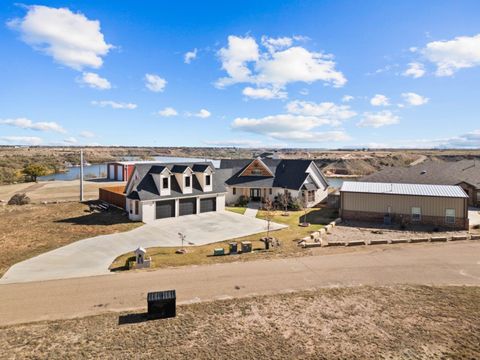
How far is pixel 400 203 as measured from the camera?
29172 mm

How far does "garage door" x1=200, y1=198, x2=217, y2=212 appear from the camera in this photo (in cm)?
3359

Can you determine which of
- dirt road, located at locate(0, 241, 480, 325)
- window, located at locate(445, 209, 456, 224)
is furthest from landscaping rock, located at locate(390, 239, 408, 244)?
window, located at locate(445, 209, 456, 224)

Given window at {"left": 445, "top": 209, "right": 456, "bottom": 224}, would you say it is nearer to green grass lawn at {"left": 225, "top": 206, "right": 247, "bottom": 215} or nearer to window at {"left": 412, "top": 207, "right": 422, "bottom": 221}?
window at {"left": 412, "top": 207, "right": 422, "bottom": 221}

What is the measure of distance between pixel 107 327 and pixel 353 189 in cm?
2585

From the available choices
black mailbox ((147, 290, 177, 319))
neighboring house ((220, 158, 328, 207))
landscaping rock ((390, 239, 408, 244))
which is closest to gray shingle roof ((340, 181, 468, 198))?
neighboring house ((220, 158, 328, 207))

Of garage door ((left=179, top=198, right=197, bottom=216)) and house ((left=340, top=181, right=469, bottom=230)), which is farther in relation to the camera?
garage door ((left=179, top=198, right=197, bottom=216))

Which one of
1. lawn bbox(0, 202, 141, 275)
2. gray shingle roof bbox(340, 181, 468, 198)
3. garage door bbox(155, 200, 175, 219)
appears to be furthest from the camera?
garage door bbox(155, 200, 175, 219)

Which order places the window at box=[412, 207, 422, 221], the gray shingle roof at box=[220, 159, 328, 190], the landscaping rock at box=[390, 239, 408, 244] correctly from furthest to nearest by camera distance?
the gray shingle roof at box=[220, 159, 328, 190]
the window at box=[412, 207, 422, 221]
the landscaping rock at box=[390, 239, 408, 244]

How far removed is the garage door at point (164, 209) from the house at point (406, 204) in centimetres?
1687

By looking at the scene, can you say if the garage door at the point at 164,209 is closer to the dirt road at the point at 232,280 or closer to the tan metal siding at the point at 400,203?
the dirt road at the point at 232,280

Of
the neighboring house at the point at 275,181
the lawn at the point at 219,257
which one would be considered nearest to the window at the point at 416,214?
the lawn at the point at 219,257

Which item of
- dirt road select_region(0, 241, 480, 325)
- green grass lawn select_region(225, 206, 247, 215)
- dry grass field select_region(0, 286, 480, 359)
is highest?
green grass lawn select_region(225, 206, 247, 215)

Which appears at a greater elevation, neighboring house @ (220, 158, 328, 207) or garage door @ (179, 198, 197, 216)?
neighboring house @ (220, 158, 328, 207)

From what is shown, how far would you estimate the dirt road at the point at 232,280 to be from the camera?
13.1 meters
